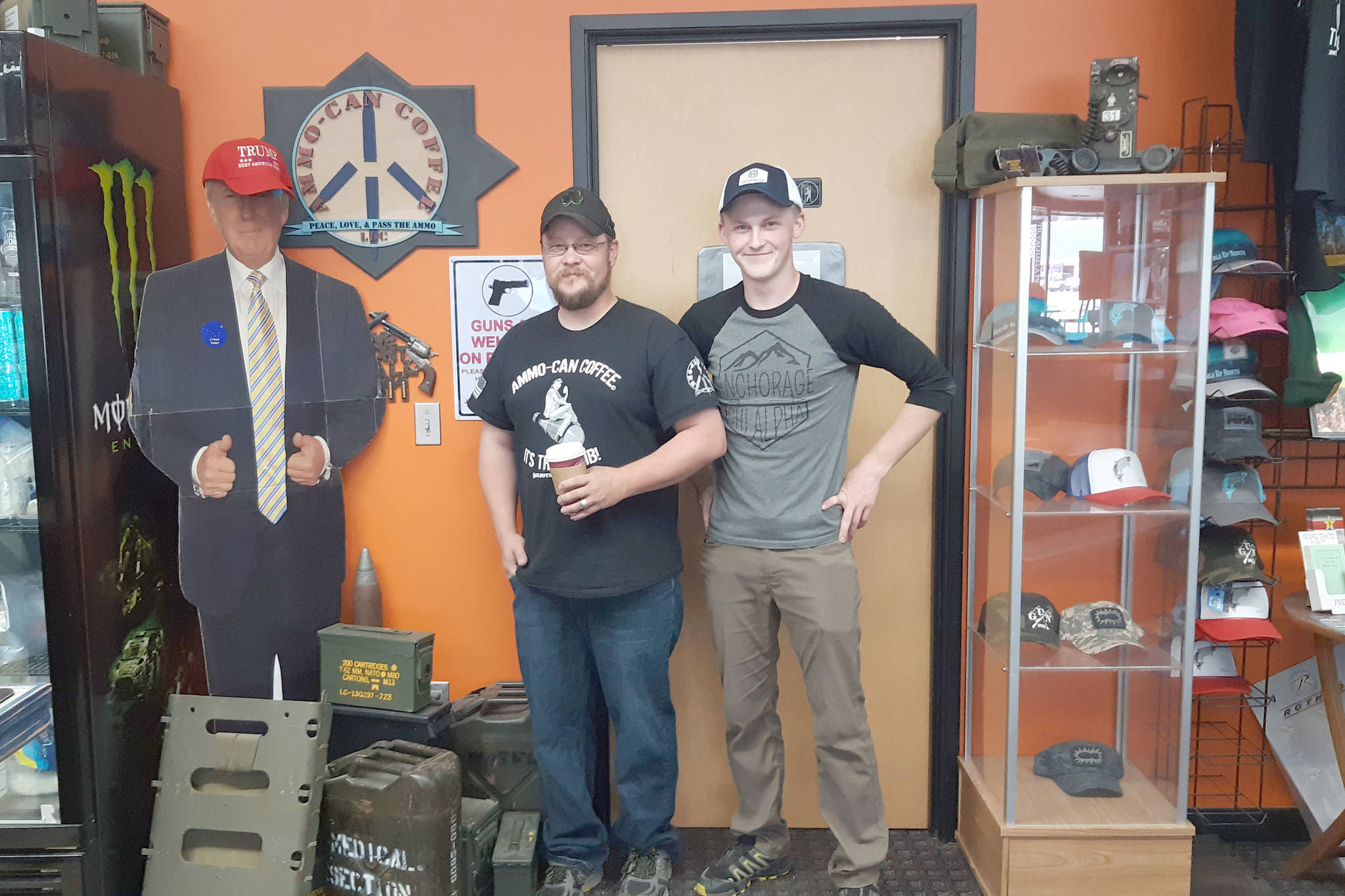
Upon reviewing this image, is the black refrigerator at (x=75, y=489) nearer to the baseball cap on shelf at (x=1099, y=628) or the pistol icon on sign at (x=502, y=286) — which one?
the pistol icon on sign at (x=502, y=286)

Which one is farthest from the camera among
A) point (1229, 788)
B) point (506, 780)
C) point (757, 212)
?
point (1229, 788)

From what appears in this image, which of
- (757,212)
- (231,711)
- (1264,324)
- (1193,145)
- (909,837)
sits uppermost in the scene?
(1193,145)

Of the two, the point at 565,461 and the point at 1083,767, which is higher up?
the point at 565,461

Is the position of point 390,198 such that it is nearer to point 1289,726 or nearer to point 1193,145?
point 1193,145

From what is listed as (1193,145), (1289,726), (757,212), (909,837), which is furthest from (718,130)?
(1289,726)

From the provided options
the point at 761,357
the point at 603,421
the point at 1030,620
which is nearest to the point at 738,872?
the point at 1030,620

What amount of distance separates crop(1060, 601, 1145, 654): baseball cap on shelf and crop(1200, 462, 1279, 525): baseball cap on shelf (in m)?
0.34

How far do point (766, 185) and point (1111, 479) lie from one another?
117 centimetres

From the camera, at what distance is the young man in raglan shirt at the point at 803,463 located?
216 cm

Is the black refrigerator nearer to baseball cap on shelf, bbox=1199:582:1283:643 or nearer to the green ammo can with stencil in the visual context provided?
the green ammo can with stencil

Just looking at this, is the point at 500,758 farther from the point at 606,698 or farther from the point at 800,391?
the point at 800,391

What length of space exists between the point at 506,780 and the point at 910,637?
48.8 inches

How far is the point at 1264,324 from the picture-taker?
2260mm

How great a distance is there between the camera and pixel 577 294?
219 cm
